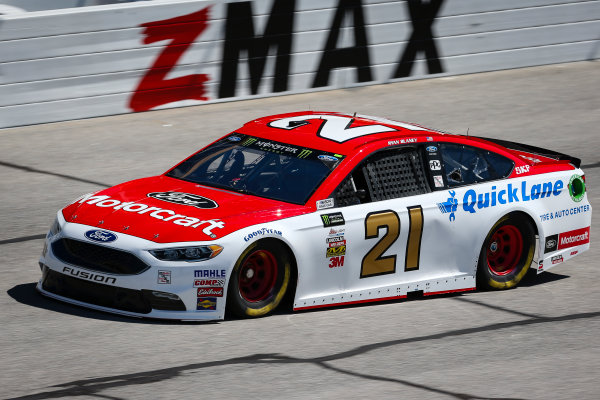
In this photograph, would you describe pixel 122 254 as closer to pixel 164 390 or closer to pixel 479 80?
pixel 164 390

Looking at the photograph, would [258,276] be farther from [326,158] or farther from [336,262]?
[326,158]

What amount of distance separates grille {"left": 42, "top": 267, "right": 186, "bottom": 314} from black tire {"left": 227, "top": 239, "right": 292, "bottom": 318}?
0.42 metres

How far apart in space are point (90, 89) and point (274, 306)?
7526mm

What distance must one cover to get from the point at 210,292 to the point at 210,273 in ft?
0.45

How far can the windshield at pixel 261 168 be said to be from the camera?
8102 millimetres

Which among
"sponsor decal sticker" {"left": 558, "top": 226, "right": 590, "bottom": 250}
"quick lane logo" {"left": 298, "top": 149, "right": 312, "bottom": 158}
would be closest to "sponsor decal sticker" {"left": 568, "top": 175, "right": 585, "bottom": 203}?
"sponsor decal sticker" {"left": 558, "top": 226, "right": 590, "bottom": 250}

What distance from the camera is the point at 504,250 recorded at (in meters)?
9.05

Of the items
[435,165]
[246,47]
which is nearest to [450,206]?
[435,165]

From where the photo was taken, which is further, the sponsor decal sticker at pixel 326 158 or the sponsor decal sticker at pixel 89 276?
the sponsor decal sticker at pixel 326 158

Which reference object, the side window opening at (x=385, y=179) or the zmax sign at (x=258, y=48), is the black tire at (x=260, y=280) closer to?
the side window opening at (x=385, y=179)

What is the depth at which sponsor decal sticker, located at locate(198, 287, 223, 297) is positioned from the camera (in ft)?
23.9

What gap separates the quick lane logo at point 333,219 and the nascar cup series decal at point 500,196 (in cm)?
94

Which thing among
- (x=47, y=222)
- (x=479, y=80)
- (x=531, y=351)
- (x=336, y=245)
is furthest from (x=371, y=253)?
(x=479, y=80)

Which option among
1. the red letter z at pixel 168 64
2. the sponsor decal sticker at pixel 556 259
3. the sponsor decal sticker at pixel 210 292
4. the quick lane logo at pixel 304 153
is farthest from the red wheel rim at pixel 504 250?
the red letter z at pixel 168 64
